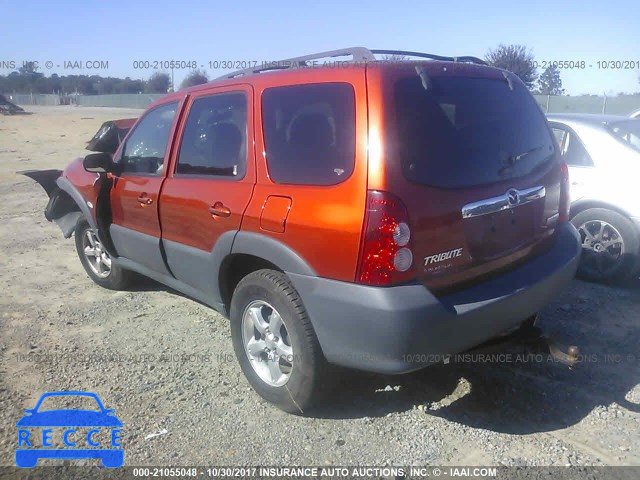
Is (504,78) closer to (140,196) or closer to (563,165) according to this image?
(563,165)

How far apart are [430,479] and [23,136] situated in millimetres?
27410

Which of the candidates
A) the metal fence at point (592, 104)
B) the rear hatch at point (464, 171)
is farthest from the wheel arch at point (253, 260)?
the metal fence at point (592, 104)

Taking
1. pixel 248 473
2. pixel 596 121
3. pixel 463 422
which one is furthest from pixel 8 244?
pixel 596 121

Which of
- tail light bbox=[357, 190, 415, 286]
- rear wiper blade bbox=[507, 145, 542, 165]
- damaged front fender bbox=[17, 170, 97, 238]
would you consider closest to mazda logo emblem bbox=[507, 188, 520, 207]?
rear wiper blade bbox=[507, 145, 542, 165]

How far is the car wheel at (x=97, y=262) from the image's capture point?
5133mm

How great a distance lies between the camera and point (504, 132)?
3076mm

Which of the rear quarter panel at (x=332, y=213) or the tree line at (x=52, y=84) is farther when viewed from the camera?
the tree line at (x=52, y=84)

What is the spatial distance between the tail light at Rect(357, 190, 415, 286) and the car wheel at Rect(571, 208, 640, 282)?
10.7 ft

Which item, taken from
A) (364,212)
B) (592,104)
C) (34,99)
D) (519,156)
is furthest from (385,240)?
(34,99)

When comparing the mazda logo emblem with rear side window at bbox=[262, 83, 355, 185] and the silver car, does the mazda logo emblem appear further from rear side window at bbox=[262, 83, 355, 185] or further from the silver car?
the silver car

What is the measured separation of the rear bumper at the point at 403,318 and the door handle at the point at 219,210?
2.21ft

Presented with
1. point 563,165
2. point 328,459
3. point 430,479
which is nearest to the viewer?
point 430,479

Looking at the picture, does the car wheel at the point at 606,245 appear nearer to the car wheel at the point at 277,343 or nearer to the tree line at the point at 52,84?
the car wheel at the point at 277,343

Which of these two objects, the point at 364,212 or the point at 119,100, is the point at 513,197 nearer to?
the point at 364,212
